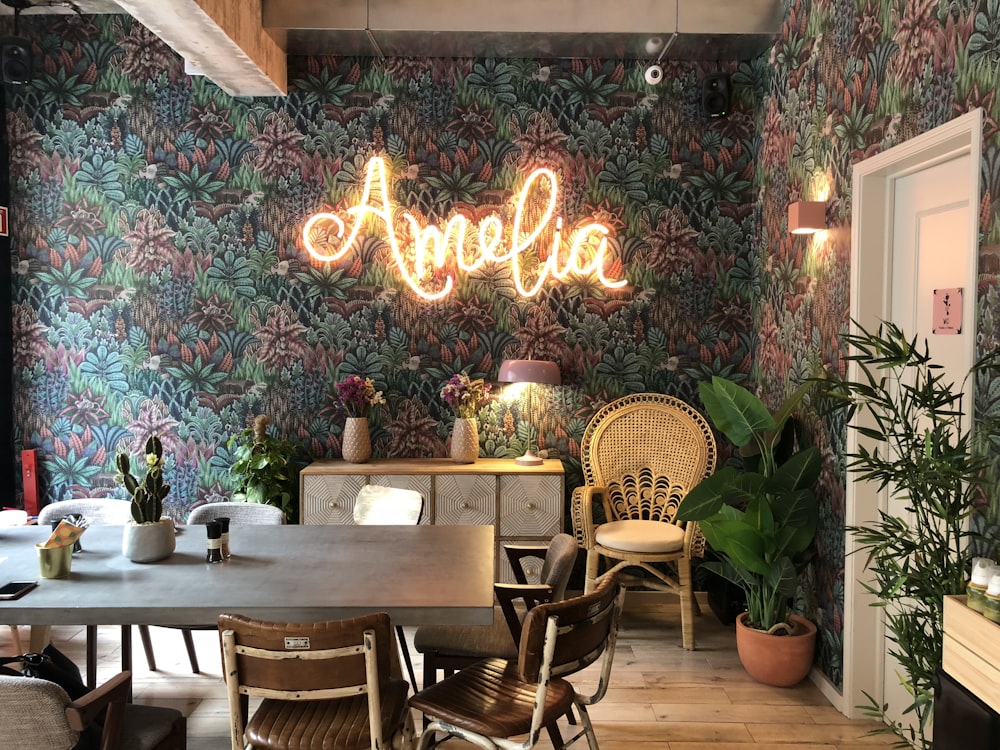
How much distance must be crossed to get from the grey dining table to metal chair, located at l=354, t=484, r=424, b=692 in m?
0.35

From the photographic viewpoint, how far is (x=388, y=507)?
3.99m

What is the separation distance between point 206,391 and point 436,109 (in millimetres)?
2227

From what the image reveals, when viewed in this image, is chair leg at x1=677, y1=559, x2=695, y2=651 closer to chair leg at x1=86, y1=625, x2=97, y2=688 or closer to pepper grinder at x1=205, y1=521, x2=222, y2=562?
pepper grinder at x1=205, y1=521, x2=222, y2=562

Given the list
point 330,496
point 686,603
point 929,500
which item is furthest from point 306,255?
point 929,500

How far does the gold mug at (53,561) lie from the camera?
277cm

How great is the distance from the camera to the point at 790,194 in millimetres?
4457

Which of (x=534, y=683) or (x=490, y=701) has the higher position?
(x=534, y=683)

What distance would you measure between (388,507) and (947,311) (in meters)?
2.50

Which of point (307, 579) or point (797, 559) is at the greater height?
point (307, 579)

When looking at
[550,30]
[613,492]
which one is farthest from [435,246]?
[613,492]

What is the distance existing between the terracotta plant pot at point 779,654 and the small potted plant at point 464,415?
5.99ft

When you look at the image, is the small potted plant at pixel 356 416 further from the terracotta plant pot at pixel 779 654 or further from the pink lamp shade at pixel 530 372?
the terracotta plant pot at pixel 779 654

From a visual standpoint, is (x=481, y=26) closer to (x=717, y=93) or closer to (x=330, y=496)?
(x=717, y=93)

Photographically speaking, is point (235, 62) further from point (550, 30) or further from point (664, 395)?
point (664, 395)
